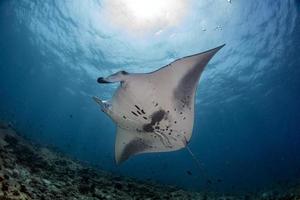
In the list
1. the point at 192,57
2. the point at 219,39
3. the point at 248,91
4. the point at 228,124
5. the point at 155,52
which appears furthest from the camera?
the point at 228,124

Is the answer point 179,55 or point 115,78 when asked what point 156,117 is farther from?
point 179,55

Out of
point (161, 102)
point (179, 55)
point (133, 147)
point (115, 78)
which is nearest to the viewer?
point (115, 78)

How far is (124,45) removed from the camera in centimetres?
2209

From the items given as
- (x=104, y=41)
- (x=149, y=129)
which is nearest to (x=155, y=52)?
(x=104, y=41)

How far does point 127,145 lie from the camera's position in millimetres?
6457

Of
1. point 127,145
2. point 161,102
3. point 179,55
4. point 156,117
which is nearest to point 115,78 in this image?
point 161,102

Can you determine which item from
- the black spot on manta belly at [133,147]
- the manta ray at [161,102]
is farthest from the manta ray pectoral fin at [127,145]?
the manta ray at [161,102]

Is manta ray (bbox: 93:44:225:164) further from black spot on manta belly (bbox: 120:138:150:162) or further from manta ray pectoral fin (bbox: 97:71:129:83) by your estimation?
black spot on manta belly (bbox: 120:138:150:162)

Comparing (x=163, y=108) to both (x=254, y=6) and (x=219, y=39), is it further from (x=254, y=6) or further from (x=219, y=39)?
(x=219, y=39)

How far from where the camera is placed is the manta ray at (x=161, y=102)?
202 inches

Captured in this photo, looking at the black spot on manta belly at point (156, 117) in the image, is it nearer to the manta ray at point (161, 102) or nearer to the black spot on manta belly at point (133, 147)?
the manta ray at point (161, 102)

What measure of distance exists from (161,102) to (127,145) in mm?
1649

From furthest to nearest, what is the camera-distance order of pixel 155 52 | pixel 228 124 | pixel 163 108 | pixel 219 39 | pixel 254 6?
pixel 228 124 < pixel 155 52 < pixel 219 39 < pixel 254 6 < pixel 163 108

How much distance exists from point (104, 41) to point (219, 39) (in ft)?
30.7
